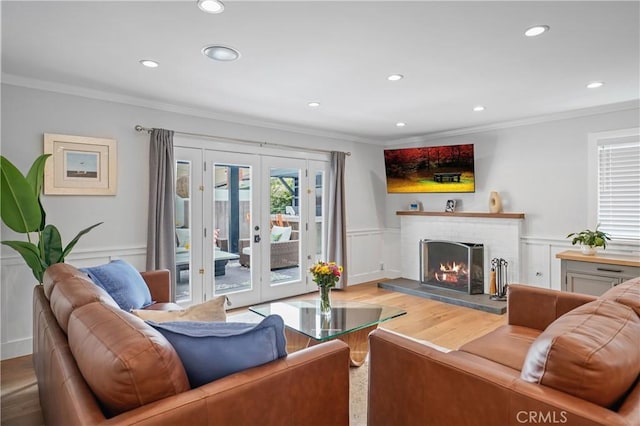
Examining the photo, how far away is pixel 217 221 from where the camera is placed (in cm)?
439

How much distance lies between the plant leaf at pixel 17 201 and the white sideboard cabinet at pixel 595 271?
4.89m

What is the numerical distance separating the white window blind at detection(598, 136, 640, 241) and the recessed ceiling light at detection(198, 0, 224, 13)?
14.3 ft

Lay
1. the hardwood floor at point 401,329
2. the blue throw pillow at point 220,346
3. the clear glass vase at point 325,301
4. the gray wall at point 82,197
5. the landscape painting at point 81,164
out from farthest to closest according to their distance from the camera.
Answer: the landscape painting at point 81,164
the gray wall at point 82,197
the clear glass vase at point 325,301
the hardwood floor at point 401,329
the blue throw pillow at point 220,346

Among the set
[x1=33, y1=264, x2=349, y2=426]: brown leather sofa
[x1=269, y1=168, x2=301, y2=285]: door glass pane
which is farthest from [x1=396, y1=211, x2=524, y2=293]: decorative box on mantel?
[x1=33, y1=264, x2=349, y2=426]: brown leather sofa

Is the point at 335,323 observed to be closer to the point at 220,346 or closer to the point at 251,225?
the point at 220,346

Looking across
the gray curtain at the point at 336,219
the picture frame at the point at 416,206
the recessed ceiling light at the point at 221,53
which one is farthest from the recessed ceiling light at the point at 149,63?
the picture frame at the point at 416,206

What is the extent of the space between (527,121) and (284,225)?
347cm

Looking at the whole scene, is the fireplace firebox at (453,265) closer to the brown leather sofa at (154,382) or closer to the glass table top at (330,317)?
the glass table top at (330,317)

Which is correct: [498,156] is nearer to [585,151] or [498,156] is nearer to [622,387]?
[585,151]

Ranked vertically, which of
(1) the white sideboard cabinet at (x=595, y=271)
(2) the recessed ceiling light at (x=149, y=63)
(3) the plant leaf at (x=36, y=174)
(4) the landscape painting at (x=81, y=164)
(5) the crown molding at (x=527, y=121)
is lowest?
(1) the white sideboard cabinet at (x=595, y=271)

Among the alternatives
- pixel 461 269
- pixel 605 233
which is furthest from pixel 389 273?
pixel 605 233

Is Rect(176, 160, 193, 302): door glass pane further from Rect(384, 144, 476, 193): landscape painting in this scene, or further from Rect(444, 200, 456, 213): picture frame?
Rect(444, 200, 456, 213): picture frame

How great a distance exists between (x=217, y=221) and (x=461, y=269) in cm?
347

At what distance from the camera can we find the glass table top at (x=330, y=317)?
259 centimetres
